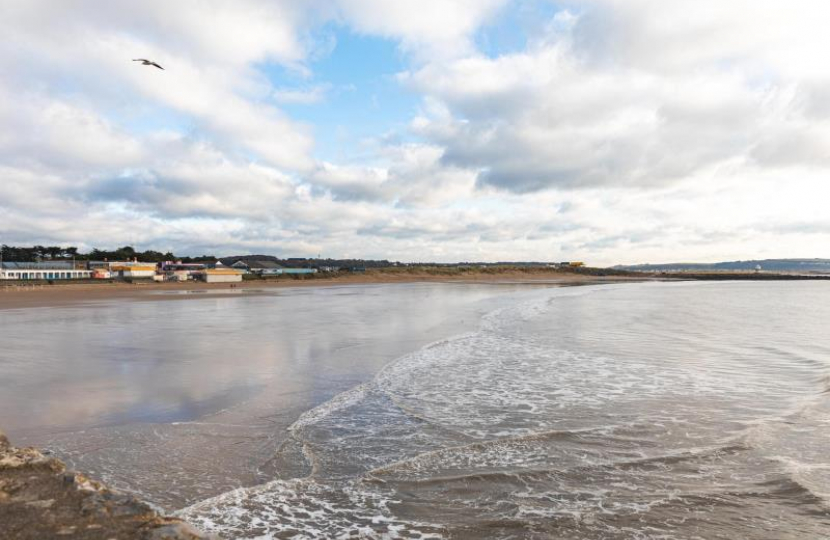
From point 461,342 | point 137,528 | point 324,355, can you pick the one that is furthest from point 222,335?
point 137,528

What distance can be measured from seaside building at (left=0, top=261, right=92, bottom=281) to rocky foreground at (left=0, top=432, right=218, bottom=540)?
85.5 metres

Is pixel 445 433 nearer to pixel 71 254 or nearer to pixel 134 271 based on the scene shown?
pixel 134 271

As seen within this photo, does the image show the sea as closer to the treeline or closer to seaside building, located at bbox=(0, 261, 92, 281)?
seaside building, located at bbox=(0, 261, 92, 281)

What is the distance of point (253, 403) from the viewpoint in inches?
334

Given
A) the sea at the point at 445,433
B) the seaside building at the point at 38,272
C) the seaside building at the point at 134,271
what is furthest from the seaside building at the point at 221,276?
the sea at the point at 445,433

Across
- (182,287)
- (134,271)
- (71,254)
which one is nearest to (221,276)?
(134,271)

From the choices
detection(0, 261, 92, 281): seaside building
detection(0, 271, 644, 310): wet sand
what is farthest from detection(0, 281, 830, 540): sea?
detection(0, 261, 92, 281): seaside building

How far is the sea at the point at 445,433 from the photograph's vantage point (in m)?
4.72

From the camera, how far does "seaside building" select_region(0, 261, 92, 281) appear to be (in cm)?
7488

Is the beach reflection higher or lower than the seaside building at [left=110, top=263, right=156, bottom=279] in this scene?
lower

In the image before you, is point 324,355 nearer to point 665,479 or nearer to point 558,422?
point 558,422

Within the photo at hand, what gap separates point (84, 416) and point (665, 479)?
8.30m

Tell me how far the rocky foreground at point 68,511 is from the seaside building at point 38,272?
85.5m

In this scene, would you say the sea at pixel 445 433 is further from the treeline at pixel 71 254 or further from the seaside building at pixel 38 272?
the treeline at pixel 71 254
